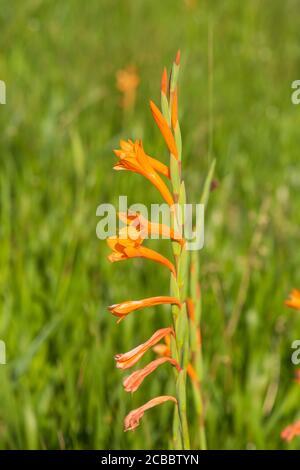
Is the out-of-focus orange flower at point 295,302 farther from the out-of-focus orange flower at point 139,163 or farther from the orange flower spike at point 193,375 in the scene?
the out-of-focus orange flower at point 139,163

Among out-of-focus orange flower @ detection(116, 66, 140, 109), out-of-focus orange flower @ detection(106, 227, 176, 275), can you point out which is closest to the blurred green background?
out-of-focus orange flower @ detection(116, 66, 140, 109)

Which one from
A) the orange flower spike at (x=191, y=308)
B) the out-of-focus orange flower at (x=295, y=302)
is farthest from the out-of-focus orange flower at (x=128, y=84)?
the orange flower spike at (x=191, y=308)

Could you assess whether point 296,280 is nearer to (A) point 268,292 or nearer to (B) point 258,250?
(A) point 268,292

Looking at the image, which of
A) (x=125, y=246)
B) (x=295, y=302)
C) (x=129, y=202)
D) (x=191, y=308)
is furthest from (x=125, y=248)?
(x=129, y=202)

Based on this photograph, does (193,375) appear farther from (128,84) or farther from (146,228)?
(128,84)

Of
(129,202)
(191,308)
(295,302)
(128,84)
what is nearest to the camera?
(191,308)

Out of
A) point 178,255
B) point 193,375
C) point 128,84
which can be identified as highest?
point 128,84

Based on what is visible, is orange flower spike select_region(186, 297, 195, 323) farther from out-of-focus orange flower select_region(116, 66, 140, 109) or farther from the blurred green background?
out-of-focus orange flower select_region(116, 66, 140, 109)

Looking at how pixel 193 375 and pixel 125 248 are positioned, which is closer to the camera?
pixel 125 248
